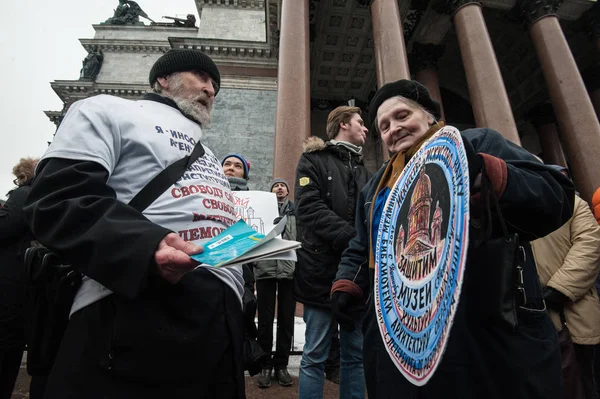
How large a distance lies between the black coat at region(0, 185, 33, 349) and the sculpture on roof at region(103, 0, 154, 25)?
31204mm

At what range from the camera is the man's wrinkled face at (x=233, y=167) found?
4.11 metres

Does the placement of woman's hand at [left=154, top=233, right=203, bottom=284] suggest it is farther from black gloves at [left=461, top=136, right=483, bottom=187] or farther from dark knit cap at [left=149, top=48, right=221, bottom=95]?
dark knit cap at [left=149, top=48, right=221, bottom=95]

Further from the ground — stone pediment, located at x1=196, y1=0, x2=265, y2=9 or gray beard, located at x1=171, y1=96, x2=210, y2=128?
stone pediment, located at x1=196, y1=0, x2=265, y2=9

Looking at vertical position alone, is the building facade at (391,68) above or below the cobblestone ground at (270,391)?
above

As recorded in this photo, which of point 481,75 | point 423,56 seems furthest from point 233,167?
point 423,56

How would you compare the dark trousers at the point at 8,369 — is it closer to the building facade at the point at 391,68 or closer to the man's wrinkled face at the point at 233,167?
the man's wrinkled face at the point at 233,167

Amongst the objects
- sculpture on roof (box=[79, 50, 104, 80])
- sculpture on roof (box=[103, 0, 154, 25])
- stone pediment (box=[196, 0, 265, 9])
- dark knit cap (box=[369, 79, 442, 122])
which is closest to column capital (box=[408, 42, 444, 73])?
stone pediment (box=[196, 0, 265, 9])

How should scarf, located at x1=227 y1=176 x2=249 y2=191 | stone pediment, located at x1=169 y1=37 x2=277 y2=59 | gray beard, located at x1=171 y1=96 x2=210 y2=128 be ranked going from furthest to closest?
stone pediment, located at x1=169 y1=37 x2=277 y2=59
scarf, located at x1=227 y1=176 x2=249 y2=191
gray beard, located at x1=171 y1=96 x2=210 y2=128

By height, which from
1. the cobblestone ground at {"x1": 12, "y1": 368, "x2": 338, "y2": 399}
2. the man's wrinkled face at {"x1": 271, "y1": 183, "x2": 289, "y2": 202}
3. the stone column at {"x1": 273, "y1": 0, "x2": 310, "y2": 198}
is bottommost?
the cobblestone ground at {"x1": 12, "y1": 368, "x2": 338, "y2": 399}

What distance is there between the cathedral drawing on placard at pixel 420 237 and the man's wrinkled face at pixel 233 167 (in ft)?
10.4


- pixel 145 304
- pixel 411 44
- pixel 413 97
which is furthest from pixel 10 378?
pixel 411 44

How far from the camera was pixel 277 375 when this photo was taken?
3.43 m

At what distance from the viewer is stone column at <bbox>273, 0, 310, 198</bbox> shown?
6.88 meters

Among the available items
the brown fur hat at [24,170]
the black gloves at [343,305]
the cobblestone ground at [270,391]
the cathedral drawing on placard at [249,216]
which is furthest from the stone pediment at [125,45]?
the black gloves at [343,305]
